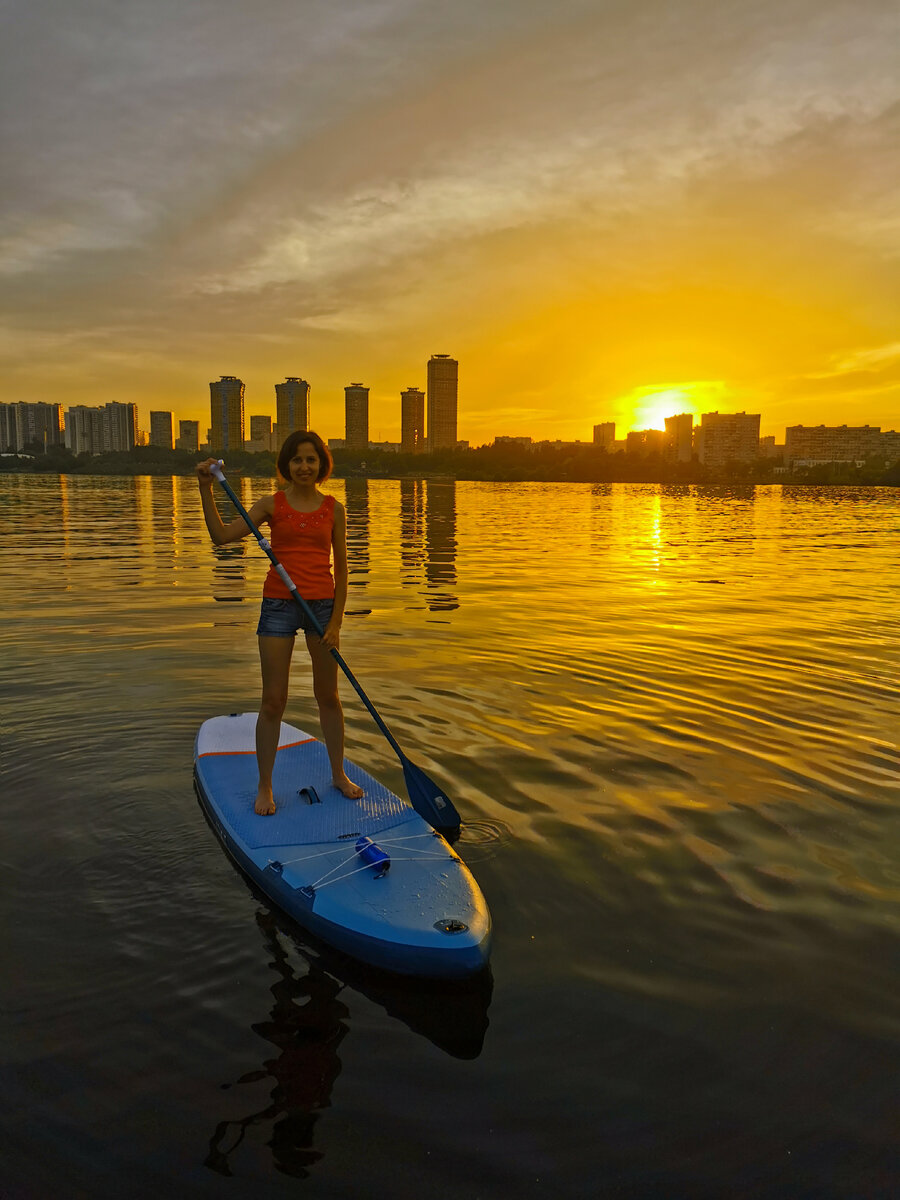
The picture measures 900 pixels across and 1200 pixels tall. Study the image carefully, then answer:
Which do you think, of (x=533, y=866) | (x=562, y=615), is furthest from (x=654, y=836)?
(x=562, y=615)

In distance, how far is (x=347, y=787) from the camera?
538cm

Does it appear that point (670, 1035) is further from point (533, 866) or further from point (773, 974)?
point (533, 866)

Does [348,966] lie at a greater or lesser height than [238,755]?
lesser

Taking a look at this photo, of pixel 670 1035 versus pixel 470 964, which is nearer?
pixel 670 1035

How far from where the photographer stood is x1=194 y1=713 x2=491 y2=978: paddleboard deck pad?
151 inches

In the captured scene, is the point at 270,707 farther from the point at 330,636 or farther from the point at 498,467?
the point at 498,467

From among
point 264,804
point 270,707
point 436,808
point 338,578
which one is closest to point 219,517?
point 338,578

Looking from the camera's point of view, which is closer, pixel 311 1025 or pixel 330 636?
pixel 311 1025

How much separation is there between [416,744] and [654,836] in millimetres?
2439

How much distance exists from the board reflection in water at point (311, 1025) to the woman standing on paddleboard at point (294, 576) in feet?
3.98

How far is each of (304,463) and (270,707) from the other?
1.61 meters

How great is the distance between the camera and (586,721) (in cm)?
777

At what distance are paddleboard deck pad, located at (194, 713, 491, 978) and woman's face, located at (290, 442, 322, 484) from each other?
2.11m

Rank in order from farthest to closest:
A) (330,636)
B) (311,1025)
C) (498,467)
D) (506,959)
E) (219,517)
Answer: (498,467), (330,636), (219,517), (506,959), (311,1025)
